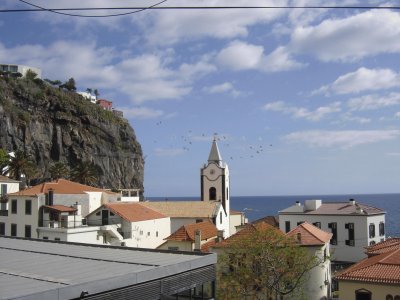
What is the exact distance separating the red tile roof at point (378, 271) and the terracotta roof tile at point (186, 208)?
Answer: 104 ft

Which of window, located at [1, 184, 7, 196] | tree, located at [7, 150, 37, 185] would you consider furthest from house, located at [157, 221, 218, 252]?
tree, located at [7, 150, 37, 185]

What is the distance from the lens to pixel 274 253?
27750 mm

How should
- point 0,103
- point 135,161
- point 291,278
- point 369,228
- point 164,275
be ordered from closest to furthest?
1. point 164,275
2. point 291,278
3. point 369,228
4. point 0,103
5. point 135,161

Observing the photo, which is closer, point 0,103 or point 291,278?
point 291,278

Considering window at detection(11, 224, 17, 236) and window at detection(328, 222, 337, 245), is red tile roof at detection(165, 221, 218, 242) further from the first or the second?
window at detection(11, 224, 17, 236)

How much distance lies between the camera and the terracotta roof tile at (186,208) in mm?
59875

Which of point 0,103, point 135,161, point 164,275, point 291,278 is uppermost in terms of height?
point 0,103

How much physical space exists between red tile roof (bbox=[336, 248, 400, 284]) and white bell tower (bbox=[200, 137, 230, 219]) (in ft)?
136

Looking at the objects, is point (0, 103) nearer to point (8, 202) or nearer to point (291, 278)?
point (8, 202)

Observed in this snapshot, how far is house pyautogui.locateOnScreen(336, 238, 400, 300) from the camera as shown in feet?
88.1

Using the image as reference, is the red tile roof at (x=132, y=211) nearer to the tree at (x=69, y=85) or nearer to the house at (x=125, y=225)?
the house at (x=125, y=225)

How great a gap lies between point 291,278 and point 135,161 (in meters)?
101

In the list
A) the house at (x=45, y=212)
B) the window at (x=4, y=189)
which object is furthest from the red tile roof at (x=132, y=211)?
the window at (x=4, y=189)

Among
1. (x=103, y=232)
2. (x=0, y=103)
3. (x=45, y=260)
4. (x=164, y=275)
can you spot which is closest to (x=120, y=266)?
(x=164, y=275)
